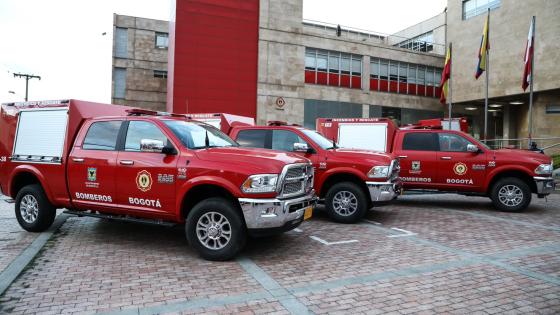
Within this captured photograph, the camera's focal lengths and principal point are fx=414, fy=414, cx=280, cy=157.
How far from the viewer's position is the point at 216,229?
18.5ft

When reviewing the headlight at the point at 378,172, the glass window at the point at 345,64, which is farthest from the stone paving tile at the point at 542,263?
the glass window at the point at 345,64

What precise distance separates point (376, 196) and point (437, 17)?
116 feet

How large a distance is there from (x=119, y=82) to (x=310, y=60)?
20.2 m

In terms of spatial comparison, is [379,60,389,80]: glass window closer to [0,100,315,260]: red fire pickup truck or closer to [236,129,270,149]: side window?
[236,129,270,149]: side window

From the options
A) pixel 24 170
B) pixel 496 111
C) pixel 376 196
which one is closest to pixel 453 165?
pixel 376 196

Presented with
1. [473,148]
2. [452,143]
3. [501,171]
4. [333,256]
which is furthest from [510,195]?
[333,256]

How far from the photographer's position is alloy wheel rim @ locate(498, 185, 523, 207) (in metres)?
10.1

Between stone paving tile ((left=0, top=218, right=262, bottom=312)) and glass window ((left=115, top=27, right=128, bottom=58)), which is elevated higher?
glass window ((left=115, top=27, right=128, bottom=58))

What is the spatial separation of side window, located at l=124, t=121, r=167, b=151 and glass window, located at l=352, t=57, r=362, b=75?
30525 millimetres

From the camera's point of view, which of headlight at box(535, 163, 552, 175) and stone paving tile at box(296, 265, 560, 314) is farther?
headlight at box(535, 163, 552, 175)

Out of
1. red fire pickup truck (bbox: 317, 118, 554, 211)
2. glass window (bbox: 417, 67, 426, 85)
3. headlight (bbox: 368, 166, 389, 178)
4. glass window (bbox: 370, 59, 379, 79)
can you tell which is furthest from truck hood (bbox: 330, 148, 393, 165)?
glass window (bbox: 417, 67, 426, 85)

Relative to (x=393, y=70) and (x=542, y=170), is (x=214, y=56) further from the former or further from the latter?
(x=542, y=170)

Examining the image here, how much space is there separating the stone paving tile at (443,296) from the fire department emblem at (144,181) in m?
2.87

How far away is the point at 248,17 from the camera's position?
1229 inches
